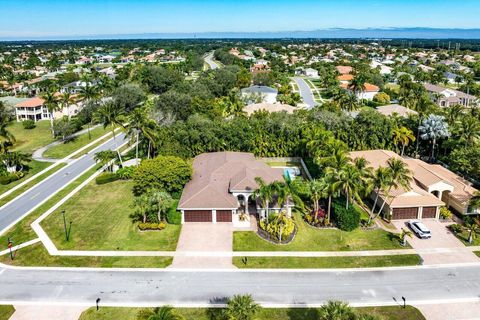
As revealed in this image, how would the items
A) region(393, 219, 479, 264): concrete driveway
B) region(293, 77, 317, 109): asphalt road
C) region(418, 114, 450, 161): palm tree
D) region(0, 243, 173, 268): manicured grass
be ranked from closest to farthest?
region(0, 243, 173, 268): manicured grass < region(393, 219, 479, 264): concrete driveway < region(418, 114, 450, 161): palm tree < region(293, 77, 317, 109): asphalt road

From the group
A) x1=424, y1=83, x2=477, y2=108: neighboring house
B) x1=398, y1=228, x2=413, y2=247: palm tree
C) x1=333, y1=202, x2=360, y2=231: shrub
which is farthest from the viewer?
x1=424, y1=83, x2=477, y2=108: neighboring house

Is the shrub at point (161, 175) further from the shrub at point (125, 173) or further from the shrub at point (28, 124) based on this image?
the shrub at point (28, 124)

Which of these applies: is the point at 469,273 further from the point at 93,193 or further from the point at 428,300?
the point at 93,193

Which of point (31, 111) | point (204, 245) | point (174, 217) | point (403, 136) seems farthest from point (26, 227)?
point (31, 111)

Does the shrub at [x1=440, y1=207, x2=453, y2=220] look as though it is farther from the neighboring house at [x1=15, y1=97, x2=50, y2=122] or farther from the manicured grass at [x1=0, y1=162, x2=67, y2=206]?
the neighboring house at [x1=15, y1=97, x2=50, y2=122]

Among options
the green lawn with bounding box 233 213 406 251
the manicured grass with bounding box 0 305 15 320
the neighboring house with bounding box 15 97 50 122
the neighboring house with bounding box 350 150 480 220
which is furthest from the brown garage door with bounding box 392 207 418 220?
the neighboring house with bounding box 15 97 50 122

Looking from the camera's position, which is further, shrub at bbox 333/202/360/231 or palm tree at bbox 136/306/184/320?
shrub at bbox 333/202/360/231
